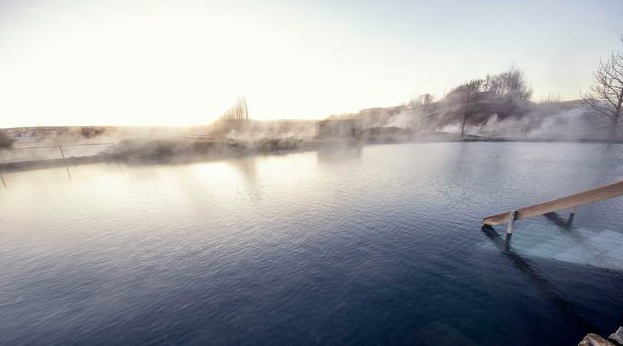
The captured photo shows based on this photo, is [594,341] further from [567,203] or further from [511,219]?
[511,219]

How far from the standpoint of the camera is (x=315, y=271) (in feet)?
41.6

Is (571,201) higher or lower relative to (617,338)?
higher

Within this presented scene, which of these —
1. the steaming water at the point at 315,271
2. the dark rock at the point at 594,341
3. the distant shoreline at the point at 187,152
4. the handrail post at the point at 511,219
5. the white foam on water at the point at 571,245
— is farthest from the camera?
the distant shoreline at the point at 187,152

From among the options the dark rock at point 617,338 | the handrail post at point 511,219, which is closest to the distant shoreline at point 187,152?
the handrail post at point 511,219

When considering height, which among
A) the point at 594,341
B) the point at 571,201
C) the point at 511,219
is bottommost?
the point at 594,341

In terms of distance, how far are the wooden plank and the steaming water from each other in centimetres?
146

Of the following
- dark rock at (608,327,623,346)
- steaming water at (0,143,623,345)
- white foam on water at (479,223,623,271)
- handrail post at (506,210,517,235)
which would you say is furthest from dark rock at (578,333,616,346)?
handrail post at (506,210,517,235)

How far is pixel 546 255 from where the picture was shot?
512 inches

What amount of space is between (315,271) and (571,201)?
1412cm

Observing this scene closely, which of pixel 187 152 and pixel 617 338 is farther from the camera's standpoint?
pixel 187 152

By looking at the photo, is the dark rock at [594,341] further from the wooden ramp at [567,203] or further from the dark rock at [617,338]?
the wooden ramp at [567,203]

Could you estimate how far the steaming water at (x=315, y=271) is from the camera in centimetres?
909

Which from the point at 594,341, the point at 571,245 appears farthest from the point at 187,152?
the point at 594,341

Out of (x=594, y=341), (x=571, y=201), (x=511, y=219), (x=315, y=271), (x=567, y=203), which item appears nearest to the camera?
(x=594, y=341)
